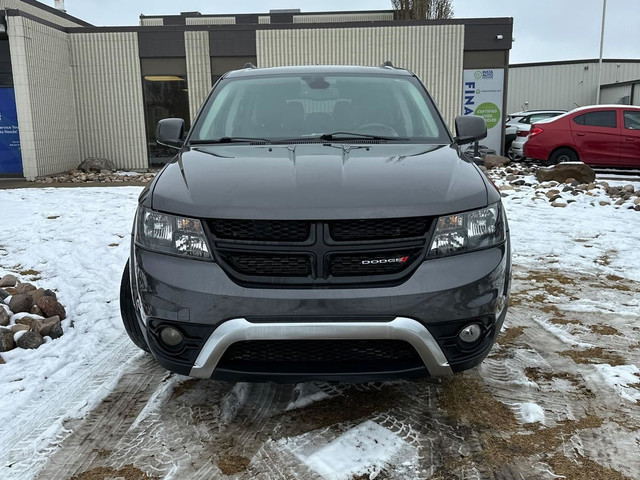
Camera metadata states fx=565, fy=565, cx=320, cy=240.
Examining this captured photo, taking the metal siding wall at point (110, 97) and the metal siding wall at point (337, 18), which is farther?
the metal siding wall at point (337, 18)

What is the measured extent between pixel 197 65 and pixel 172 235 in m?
16.1

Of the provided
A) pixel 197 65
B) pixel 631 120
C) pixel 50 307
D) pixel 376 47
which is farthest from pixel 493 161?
pixel 50 307

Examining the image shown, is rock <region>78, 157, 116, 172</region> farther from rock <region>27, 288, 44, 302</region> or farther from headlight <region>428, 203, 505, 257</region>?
headlight <region>428, 203, 505, 257</region>

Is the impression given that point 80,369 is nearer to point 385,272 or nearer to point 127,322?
point 127,322

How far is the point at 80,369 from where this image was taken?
3.29 m

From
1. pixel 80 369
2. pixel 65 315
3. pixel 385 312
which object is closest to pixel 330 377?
pixel 385 312

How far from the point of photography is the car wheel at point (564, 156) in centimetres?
1423

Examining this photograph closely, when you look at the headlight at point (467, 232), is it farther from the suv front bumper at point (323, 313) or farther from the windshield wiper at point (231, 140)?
the windshield wiper at point (231, 140)

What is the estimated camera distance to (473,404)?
283cm

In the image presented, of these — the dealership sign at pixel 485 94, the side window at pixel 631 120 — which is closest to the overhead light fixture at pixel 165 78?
the dealership sign at pixel 485 94

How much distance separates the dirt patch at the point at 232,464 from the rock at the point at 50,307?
2.21 metres

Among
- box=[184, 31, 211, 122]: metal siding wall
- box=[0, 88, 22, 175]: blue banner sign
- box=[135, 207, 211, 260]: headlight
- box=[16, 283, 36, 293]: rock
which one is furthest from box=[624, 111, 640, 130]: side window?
box=[0, 88, 22, 175]: blue banner sign

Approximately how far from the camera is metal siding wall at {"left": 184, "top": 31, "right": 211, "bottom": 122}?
56.2 feet

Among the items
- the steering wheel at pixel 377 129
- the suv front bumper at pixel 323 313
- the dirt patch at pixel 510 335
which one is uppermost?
the steering wheel at pixel 377 129
